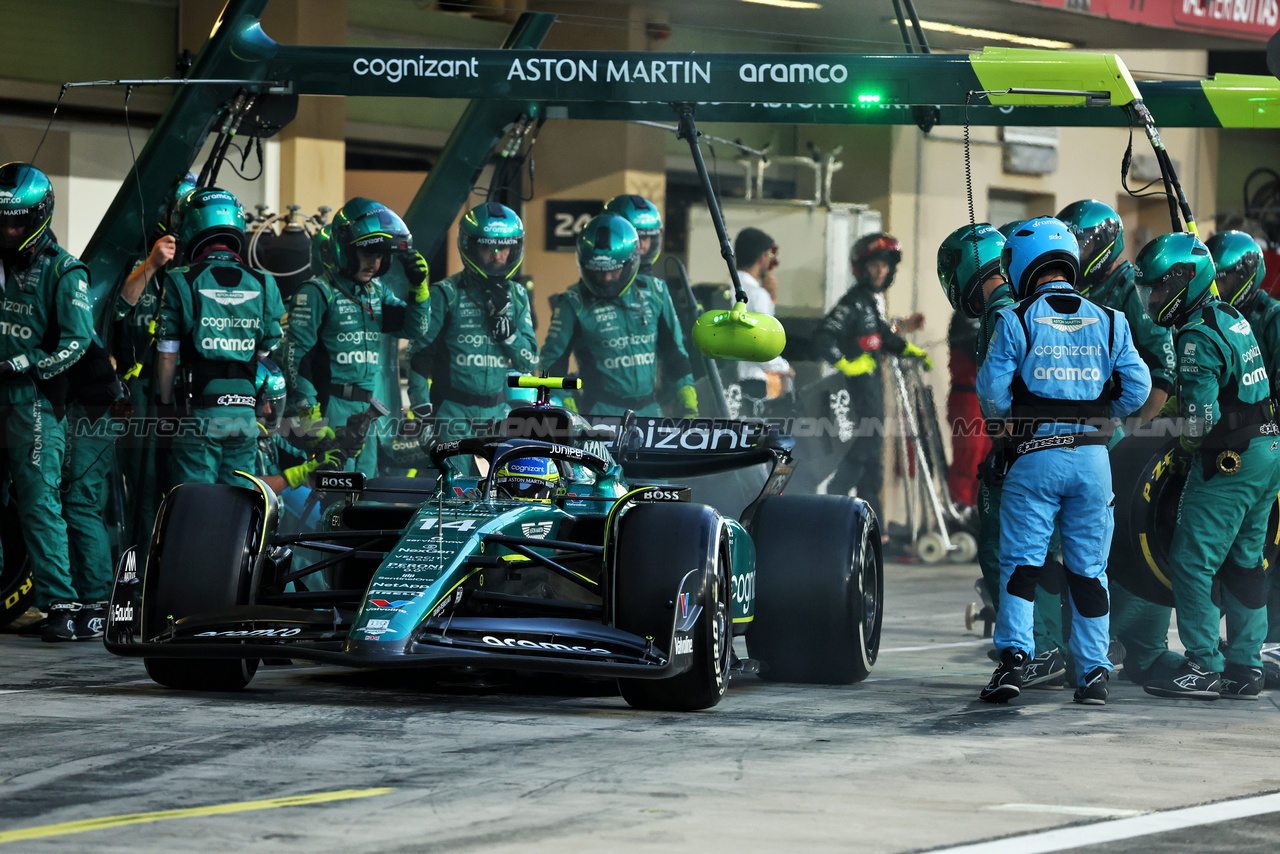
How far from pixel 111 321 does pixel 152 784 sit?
5936mm

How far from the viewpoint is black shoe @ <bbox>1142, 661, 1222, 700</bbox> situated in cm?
838

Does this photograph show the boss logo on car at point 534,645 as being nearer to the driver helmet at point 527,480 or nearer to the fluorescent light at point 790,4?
the driver helmet at point 527,480

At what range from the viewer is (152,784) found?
18.3 ft

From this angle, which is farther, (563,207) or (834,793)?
(563,207)

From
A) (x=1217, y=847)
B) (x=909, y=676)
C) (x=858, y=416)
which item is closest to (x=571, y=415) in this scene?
(x=909, y=676)

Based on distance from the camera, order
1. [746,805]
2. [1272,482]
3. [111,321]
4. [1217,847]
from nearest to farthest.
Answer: [1217,847] < [746,805] < [1272,482] < [111,321]

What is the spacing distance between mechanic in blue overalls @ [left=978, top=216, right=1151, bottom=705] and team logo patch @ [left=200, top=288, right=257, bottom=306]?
4.10 meters

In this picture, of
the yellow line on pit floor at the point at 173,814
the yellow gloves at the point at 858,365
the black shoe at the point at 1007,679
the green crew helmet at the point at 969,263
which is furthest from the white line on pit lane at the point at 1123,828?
the yellow gloves at the point at 858,365

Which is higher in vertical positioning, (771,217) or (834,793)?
(771,217)

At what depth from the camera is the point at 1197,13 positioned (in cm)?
1856

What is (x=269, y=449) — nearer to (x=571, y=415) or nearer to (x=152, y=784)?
(x=571, y=415)

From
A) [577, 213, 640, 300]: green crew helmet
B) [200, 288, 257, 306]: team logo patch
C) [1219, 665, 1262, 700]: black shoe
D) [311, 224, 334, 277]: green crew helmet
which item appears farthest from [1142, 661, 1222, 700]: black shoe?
[311, 224, 334, 277]: green crew helmet

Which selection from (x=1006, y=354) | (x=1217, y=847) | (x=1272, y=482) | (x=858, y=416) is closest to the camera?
(x=1217, y=847)

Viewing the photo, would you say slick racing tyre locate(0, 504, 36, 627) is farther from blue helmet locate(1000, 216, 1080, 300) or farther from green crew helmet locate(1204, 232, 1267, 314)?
green crew helmet locate(1204, 232, 1267, 314)
